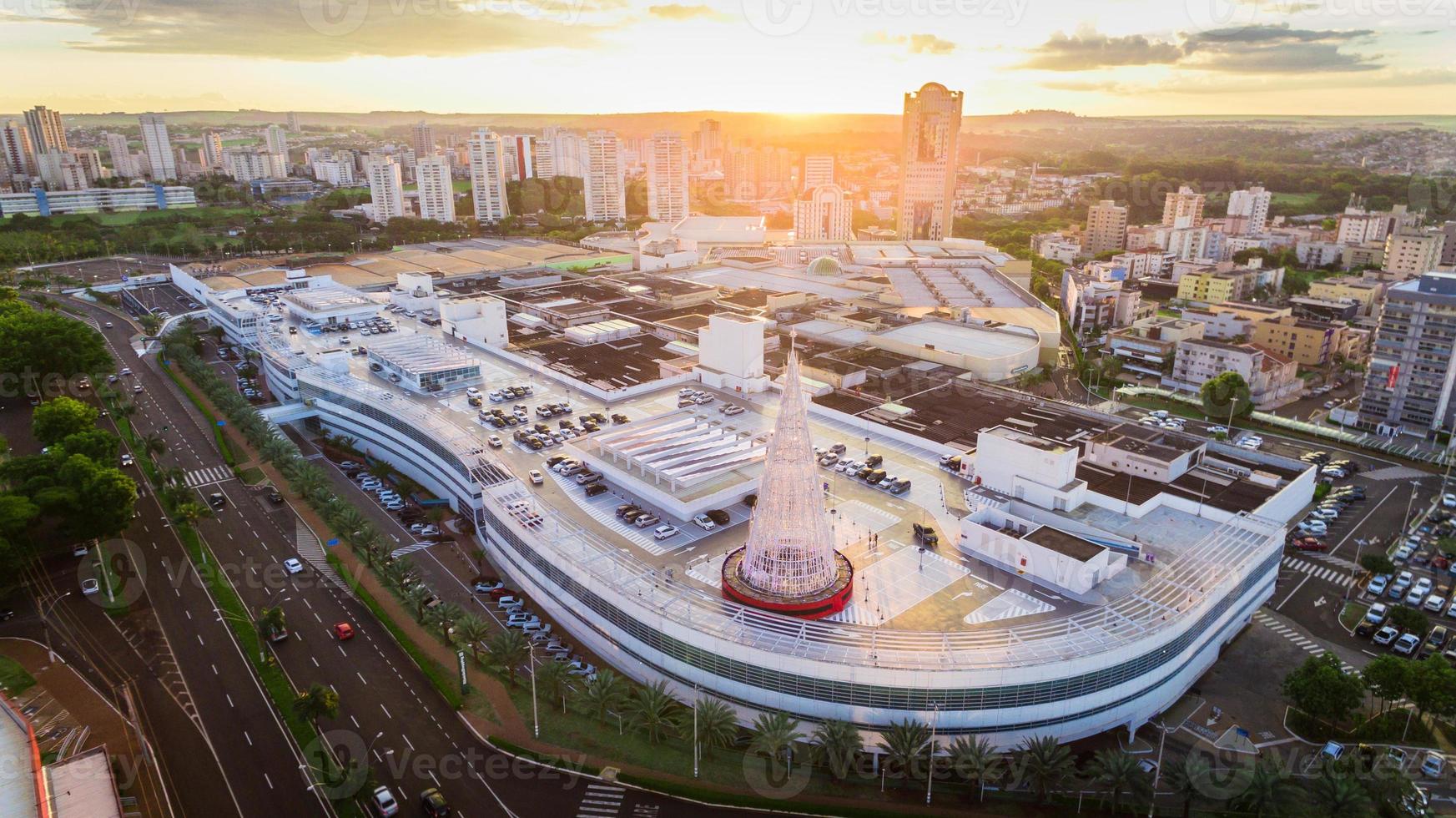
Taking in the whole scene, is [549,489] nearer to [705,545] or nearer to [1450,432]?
[705,545]

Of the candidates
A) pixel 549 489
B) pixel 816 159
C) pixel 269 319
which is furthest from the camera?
pixel 816 159

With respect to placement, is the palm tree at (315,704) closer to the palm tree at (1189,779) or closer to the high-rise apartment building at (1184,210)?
the palm tree at (1189,779)

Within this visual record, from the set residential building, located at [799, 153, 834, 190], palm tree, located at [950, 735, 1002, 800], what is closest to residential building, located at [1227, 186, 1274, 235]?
residential building, located at [799, 153, 834, 190]

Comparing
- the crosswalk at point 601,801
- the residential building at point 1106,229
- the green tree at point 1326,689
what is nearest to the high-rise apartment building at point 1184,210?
the residential building at point 1106,229

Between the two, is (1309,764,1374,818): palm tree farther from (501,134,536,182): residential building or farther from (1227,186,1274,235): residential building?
(501,134,536,182): residential building

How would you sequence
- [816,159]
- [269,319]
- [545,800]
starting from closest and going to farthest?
[545,800]
[269,319]
[816,159]

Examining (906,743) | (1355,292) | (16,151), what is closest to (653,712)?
→ (906,743)

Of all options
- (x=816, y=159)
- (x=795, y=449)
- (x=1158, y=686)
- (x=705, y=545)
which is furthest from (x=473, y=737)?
(x=816, y=159)
